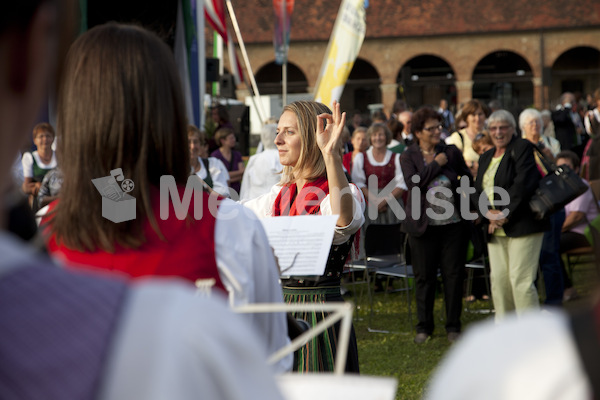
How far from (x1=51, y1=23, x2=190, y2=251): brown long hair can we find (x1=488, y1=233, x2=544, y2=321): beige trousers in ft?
17.3

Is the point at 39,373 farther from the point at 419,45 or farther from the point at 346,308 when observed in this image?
the point at 419,45

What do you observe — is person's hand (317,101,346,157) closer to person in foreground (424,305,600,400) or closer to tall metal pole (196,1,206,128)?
Result: person in foreground (424,305,600,400)

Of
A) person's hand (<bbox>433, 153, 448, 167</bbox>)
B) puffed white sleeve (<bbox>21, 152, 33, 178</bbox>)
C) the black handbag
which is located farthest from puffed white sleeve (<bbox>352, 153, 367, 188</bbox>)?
puffed white sleeve (<bbox>21, 152, 33, 178</bbox>)

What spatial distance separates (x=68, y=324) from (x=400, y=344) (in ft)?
22.1

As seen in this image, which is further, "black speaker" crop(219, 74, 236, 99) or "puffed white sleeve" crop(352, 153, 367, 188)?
"black speaker" crop(219, 74, 236, 99)

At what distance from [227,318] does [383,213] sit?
8.72m

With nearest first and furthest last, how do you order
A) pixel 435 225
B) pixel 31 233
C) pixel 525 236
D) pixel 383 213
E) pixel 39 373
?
pixel 39 373 < pixel 31 233 < pixel 525 236 < pixel 435 225 < pixel 383 213

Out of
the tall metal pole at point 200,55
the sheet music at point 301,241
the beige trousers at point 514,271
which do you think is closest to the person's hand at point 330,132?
the sheet music at point 301,241

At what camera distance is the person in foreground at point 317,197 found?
12.5 ft

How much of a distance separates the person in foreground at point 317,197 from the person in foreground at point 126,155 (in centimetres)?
203

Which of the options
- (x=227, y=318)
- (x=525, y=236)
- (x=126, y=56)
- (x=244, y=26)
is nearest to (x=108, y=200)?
(x=126, y=56)

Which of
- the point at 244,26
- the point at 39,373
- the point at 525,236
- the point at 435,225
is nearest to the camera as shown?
the point at 39,373

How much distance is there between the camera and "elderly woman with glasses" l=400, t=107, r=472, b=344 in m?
7.11

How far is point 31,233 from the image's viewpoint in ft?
3.78
